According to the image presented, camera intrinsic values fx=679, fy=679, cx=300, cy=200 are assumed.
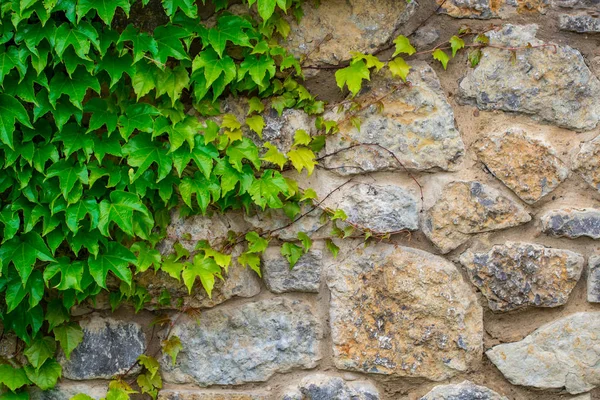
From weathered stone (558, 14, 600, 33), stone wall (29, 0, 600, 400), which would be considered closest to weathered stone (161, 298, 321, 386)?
stone wall (29, 0, 600, 400)

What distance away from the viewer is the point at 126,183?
182 cm

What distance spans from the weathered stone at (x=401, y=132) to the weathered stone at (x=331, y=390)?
1.93ft

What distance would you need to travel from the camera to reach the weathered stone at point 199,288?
193cm

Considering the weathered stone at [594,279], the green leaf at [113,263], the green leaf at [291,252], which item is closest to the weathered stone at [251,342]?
the green leaf at [291,252]

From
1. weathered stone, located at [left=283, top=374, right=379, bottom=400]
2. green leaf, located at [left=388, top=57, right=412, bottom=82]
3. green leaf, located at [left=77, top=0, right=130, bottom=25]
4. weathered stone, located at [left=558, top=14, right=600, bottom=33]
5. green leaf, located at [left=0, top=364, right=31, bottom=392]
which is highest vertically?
weathered stone, located at [left=558, top=14, right=600, bottom=33]

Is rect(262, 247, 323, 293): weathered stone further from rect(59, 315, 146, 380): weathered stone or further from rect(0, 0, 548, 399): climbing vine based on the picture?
rect(59, 315, 146, 380): weathered stone

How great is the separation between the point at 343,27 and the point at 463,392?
1061mm

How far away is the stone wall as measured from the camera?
1.83 m

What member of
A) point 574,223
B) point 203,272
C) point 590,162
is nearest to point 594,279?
point 574,223

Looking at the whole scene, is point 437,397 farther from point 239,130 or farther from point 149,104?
point 149,104

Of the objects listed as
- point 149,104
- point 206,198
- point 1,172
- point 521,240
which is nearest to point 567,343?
point 521,240

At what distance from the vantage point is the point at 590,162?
71.5 inches

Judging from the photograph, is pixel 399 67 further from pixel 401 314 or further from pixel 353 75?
pixel 401 314

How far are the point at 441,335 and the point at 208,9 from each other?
111cm
